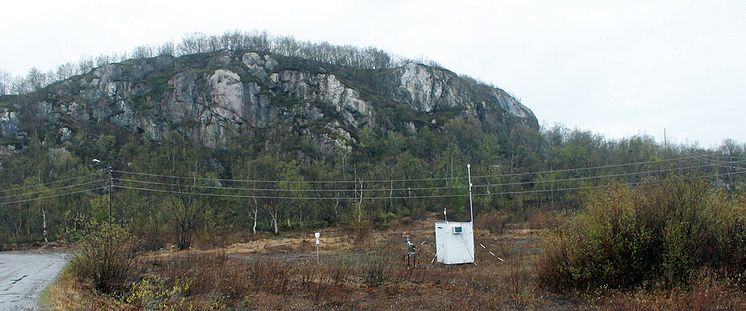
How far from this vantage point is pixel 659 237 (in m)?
14.2

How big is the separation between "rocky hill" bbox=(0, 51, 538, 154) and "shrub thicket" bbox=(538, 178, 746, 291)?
7874 centimetres

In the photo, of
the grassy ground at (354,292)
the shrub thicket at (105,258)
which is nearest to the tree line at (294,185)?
the grassy ground at (354,292)

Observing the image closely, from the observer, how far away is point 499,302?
1399 cm

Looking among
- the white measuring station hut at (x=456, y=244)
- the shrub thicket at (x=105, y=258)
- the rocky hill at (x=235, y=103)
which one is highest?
the rocky hill at (x=235, y=103)

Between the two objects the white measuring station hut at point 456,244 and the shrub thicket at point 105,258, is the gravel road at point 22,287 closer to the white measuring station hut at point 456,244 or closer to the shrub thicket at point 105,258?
the shrub thicket at point 105,258

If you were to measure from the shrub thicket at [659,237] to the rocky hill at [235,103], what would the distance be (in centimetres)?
7874

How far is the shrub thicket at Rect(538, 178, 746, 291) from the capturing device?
1403 centimetres

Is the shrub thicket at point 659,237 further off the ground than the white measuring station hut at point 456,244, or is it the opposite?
the shrub thicket at point 659,237

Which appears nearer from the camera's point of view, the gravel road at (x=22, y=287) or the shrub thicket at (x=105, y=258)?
the gravel road at (x=22, y=287)

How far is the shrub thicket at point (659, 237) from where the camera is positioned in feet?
46.0

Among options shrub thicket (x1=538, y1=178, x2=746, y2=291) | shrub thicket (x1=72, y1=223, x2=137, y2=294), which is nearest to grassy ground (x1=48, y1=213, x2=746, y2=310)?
shrub thicket (x1=72, y1=223, x2=137, y2=294)

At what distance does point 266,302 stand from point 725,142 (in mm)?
89126

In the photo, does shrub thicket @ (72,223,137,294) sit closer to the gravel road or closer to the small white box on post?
the gravel road

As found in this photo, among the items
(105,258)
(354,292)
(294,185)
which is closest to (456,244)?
(354,292)
